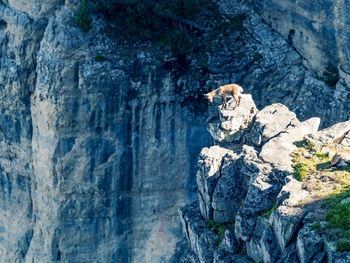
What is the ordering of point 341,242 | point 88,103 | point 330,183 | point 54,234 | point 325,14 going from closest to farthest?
point 341,242
point 330,183
point 325,14
point 88,103
point 54,234

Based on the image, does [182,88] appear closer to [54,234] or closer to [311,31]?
[311,31]

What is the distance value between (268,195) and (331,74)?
1824 cm

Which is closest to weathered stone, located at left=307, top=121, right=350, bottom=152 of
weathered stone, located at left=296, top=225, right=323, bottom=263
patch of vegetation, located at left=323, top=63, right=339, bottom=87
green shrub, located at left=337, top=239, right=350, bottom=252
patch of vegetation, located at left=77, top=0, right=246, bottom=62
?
weathered stone, located at left=296, top=225, right=323, bottom=263

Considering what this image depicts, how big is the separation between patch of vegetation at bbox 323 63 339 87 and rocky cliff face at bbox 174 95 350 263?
10656mm

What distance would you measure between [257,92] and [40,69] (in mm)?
14258

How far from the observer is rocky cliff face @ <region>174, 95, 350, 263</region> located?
2322 cm

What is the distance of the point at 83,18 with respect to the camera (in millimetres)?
42969

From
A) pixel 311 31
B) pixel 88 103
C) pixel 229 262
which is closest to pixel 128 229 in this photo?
pixel 88 103

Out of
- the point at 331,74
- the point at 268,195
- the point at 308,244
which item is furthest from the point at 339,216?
the point at 331,74

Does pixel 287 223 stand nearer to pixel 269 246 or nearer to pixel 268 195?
pixel 269 246

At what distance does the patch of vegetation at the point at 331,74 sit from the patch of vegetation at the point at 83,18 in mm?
15221

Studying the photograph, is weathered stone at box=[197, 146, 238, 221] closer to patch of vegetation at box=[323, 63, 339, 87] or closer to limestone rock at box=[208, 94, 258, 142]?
limestone rock at box=[208, 94, 258, 142]

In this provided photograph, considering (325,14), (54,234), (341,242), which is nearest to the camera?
(341,242)

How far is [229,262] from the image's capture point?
2636cm
